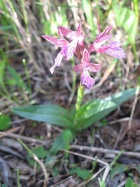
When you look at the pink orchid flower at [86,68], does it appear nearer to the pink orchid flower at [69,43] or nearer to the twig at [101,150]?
the pink orchid flower at [69,43]

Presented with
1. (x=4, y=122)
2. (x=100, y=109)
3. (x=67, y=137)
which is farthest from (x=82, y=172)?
(x=4, y=122)

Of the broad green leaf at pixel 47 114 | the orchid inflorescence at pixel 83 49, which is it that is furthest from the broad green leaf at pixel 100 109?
the orchid inflorescence at pixel 83 49

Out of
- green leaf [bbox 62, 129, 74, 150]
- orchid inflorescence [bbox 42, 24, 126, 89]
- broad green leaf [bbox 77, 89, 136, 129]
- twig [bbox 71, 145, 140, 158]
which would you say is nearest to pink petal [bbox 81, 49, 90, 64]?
orchid inflorescence [bbox 42, 24, 126, 89]

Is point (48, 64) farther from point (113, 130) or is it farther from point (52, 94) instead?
point (113, 130)

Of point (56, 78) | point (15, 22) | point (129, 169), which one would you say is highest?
point (15, 22)

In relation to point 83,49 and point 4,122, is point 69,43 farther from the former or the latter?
point 4,122

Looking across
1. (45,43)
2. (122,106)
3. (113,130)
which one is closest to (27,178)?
(113,130)

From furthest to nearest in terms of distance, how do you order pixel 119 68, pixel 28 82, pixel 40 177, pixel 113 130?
pixel 28 82, pixel 119 68, pixel 113 130, pixel 40 177
